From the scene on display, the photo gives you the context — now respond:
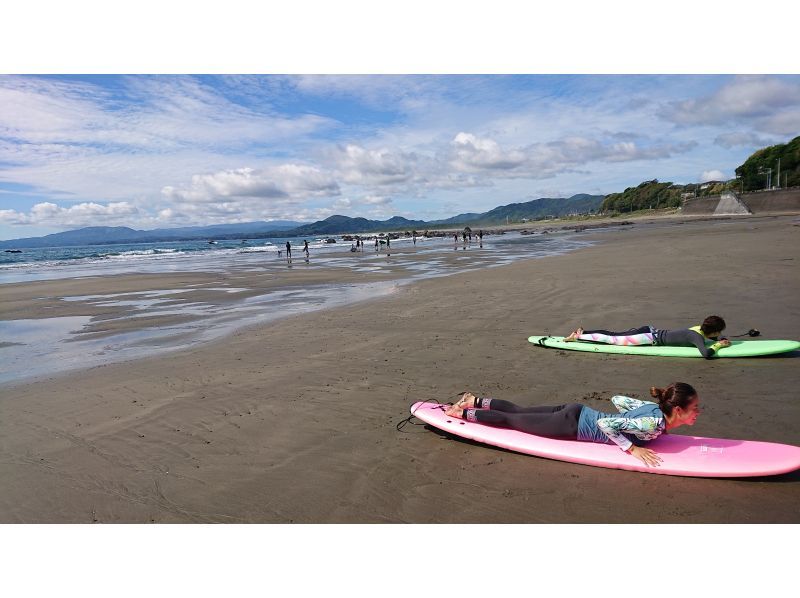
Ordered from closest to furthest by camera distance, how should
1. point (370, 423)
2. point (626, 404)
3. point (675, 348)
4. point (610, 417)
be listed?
point (610, 417)
point (626, 404)
point (370, 423)
point (675, 348)

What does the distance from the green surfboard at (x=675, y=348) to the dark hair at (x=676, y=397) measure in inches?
136

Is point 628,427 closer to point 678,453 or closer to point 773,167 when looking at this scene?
point 678,453

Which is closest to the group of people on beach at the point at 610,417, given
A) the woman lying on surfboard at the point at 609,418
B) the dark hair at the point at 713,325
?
the woman lying on surfboard at the point at 609,418

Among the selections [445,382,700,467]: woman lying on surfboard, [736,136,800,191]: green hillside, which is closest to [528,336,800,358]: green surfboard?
[445,382,700,467]: woman lying on surfboard

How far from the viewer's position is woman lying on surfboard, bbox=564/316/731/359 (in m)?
7.02

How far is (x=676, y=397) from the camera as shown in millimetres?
4121

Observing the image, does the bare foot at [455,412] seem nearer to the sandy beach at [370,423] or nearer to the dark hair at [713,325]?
the sandy beach at [370,423]

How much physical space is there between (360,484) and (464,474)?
3.10 feet

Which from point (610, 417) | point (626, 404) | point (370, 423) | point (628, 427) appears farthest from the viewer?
point (370, 423)

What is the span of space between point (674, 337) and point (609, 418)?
3741mm

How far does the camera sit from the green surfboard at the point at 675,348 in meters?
6.80

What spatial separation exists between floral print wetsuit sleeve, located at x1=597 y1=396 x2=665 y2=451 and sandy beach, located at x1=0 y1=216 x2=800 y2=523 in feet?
1.04

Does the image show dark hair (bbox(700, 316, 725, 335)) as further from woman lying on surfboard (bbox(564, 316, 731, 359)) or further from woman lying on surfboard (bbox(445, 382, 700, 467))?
woman lying on surfboard (bbox(445, 382, 700, 467))

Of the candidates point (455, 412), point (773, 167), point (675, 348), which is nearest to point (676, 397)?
point (455, 412)
